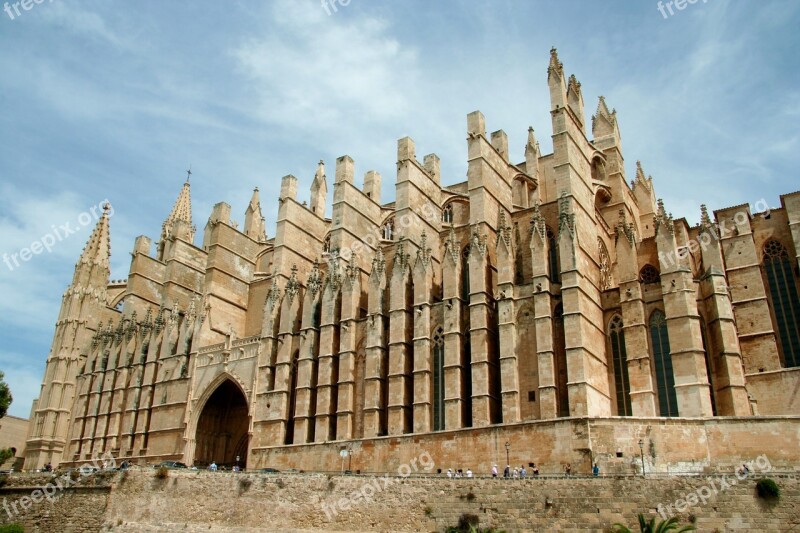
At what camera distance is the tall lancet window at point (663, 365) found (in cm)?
2405

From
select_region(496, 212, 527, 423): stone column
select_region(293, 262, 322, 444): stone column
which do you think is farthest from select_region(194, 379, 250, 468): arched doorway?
select_region(496, 212, 527, 423): stone column

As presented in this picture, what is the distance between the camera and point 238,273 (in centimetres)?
3778

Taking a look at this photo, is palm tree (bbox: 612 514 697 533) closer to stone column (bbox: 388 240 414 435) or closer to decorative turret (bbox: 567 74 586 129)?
stone column (bbox: 388 240 414 435)

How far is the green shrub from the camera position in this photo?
16.6 m

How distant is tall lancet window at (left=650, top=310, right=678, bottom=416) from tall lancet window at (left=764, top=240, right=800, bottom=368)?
432cm

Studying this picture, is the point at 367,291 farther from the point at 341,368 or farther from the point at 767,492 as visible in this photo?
the point at 767,492

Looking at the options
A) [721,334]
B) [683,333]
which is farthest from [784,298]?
[683,333]

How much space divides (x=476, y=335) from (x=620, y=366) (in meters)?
5.24

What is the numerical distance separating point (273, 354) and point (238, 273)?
7.28m

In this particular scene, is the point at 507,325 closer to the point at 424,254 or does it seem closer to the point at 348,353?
the point at 424,254

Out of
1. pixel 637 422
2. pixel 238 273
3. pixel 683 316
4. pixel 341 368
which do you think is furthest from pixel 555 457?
pixel 238 273

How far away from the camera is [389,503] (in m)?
20.1

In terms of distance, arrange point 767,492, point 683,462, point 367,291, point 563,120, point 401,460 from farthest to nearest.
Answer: point 367,291, point 563,120, point 401,460, point 683,462, point 767,492

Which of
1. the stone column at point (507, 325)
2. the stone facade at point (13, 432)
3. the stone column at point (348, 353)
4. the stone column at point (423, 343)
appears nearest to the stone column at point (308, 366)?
the stone column at point (348, 353)
